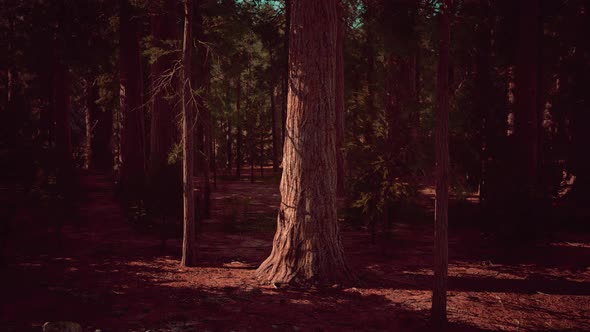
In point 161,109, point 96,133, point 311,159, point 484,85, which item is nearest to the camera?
point 311,159

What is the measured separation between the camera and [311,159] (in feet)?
26.2

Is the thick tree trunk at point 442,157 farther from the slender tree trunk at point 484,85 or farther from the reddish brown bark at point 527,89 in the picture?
the slender tree trunk at point 484,85

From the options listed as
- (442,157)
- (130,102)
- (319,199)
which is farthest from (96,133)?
(442,157)

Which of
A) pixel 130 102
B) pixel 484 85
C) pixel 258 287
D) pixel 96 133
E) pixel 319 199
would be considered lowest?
pixel 258 287

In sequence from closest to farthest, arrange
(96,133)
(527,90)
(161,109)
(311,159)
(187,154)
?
(311,159) → (187,154) → (527,90) → (161,109) → (96,133)

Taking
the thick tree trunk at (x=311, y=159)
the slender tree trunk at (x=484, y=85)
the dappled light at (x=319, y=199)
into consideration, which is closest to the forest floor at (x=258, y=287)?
the dappled light at (x=319, y=199)

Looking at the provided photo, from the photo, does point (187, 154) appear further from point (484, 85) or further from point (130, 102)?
point (484, 85)

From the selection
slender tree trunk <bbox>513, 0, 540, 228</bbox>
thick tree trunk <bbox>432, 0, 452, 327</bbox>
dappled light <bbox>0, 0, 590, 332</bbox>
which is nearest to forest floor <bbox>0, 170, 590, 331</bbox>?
dappled light <bbox>0, 0, 590, 332</bbox>

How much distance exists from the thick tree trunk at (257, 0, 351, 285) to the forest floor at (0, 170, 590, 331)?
0.52 meters

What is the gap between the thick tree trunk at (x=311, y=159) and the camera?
315 inches

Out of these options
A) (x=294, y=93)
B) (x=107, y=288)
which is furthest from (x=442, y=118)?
(x=107, y=288)

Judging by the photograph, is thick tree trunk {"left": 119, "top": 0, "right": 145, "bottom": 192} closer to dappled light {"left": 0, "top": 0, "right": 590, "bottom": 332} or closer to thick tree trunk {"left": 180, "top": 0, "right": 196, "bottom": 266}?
dappled light {"left": 0, "top": 0, "right": 590, "bottom": 332}

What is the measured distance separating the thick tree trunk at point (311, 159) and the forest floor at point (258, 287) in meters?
0.52

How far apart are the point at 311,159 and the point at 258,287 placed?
2558 millimetres
